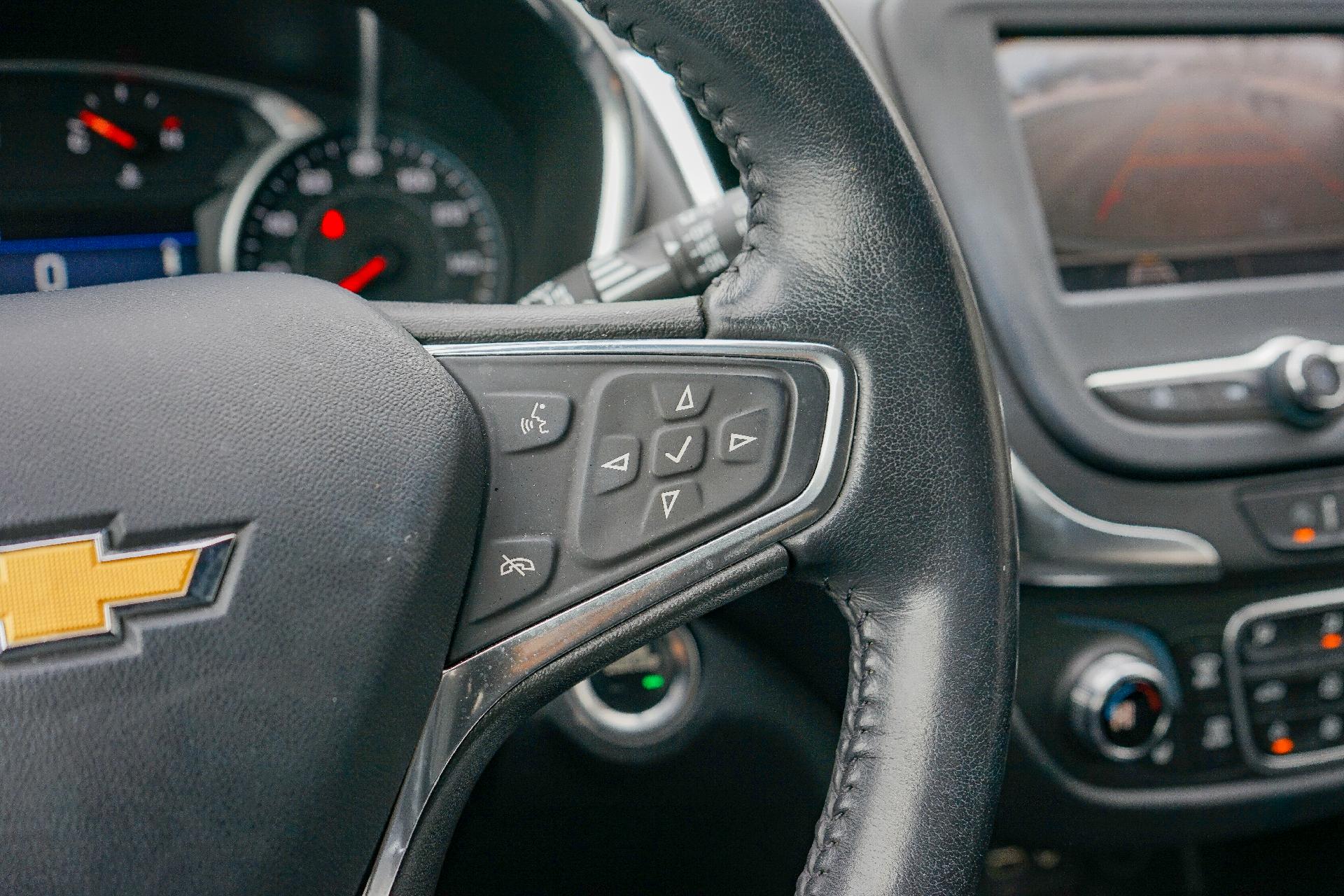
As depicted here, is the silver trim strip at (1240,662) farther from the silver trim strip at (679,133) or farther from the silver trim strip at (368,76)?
the silver trim strip at (368,76)

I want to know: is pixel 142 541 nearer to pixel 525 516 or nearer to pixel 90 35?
pixel 525 516

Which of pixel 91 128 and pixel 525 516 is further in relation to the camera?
pixel 91 128

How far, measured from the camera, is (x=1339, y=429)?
0.97 meters

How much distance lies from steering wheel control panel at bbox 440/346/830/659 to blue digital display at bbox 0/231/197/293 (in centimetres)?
69

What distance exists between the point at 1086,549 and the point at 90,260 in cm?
91

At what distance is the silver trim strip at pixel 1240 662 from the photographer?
945 mm

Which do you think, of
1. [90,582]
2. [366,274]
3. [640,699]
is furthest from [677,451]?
[366,274]

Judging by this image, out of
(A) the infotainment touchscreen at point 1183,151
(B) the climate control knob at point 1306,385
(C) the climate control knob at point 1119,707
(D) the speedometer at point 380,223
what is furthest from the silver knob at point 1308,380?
(D) the speedometer at point 380,223

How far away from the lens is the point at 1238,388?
3.14ft

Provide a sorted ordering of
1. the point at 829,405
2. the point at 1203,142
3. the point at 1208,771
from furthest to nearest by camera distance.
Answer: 1. the point at 1203,142
2. the point at 1208,771
3. the point at 829,405

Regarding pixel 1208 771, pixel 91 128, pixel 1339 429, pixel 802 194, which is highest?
pixel 91 128

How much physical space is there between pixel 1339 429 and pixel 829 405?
0.59 metres

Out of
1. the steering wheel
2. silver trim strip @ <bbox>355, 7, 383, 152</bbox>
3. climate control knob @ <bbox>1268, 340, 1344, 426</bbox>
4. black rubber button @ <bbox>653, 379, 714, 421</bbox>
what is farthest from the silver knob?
silver trim strip @ <bbox>355, 7, 383, 152</bbox>

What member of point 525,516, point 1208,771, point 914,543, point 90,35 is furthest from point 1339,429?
point 90,35
